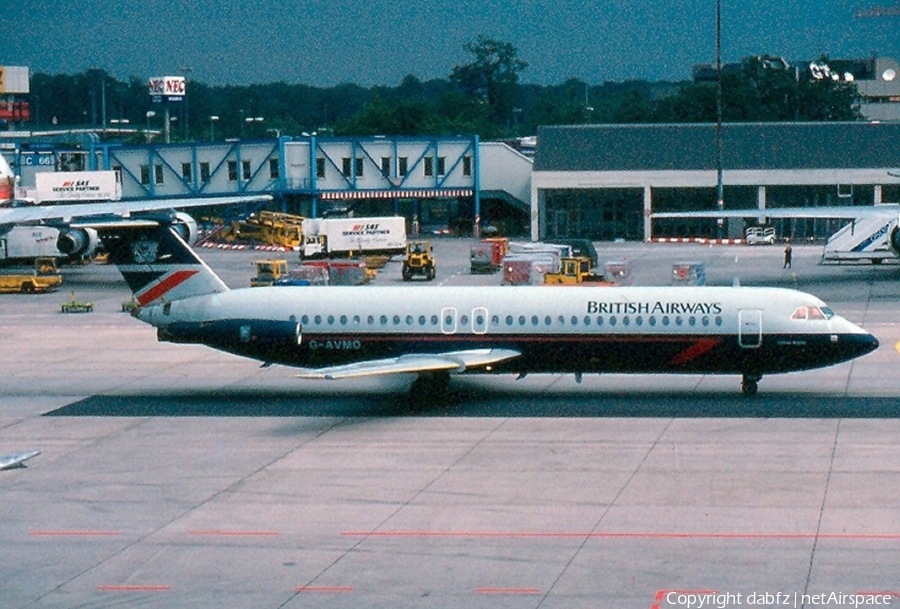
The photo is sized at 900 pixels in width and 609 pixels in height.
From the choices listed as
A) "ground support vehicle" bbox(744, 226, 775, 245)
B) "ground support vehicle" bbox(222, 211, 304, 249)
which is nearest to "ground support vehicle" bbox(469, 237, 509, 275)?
"ground support vehicle" bbox(222, 211, 304, 249)

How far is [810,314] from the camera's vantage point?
3994 centimetres

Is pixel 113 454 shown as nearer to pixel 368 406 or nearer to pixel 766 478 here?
pixel 368 406

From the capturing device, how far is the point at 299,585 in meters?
23.8

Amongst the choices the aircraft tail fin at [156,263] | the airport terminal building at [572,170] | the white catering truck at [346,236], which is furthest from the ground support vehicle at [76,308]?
the airport terminal building at [572,170]

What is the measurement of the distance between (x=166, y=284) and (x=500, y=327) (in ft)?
33.6

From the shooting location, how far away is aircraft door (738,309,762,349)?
3962 centimetres

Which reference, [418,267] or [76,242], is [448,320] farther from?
[76,242]

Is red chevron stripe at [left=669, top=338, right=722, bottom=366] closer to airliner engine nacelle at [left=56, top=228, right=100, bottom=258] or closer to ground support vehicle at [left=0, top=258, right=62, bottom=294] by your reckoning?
ground support vehicle at [left=0, top=258, right=62, bottom=294]

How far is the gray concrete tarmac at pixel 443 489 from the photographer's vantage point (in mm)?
23844

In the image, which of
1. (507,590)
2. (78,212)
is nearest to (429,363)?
(507,590)

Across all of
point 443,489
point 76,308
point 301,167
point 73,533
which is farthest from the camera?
point 301,167

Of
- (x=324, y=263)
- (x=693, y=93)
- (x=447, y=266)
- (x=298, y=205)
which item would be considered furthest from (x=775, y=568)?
(x=693, y=93)

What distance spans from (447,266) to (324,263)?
50.4ft

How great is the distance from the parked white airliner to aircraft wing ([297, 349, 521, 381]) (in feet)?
0.19
